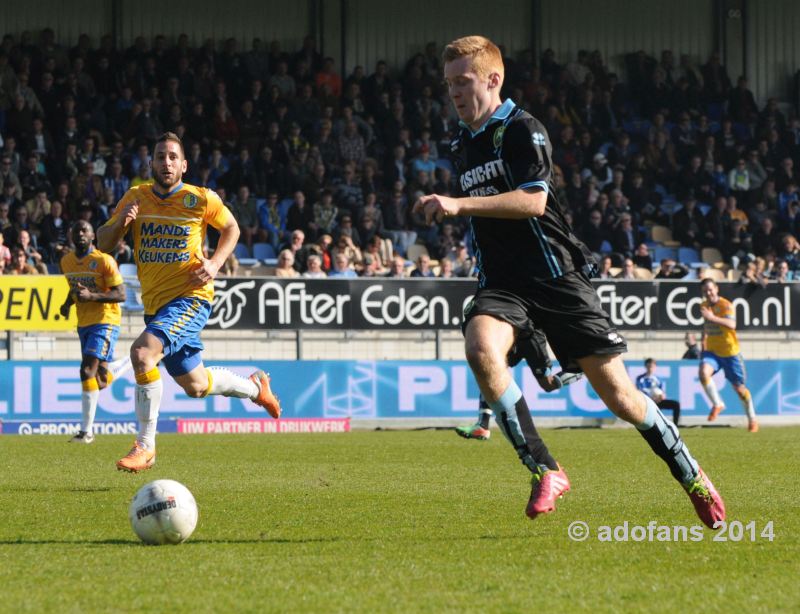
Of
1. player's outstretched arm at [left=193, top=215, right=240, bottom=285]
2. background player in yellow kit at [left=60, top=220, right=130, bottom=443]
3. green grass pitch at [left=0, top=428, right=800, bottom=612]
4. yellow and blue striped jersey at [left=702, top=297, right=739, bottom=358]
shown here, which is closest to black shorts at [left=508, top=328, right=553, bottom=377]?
green grass pitch at [left=0, top=428, right=800, bottom=612]

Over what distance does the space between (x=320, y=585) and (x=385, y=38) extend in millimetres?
26899

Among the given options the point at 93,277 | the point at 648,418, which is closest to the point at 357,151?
the point at 93,277

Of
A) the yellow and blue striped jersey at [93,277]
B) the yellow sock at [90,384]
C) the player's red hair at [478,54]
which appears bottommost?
the yellow sock at [90,384]

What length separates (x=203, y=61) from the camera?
1027 inches

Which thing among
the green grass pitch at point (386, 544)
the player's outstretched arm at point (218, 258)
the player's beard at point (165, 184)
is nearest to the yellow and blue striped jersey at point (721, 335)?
the green grass pitch at point (386, 544)

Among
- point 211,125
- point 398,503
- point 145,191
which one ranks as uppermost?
point 211,125

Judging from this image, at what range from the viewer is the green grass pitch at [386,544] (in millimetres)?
4543

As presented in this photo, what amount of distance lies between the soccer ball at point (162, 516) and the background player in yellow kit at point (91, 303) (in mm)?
8289

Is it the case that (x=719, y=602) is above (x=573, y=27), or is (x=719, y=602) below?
below

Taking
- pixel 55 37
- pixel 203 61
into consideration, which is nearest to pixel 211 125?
pixel 203 61

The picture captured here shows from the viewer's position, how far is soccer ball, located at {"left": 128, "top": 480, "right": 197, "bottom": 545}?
589cm

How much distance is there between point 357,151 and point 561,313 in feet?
64.7

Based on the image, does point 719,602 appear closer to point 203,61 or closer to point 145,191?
point 145,191

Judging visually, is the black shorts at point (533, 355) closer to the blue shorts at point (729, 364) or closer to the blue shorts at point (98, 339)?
the blue shorts at point (98, 339)
